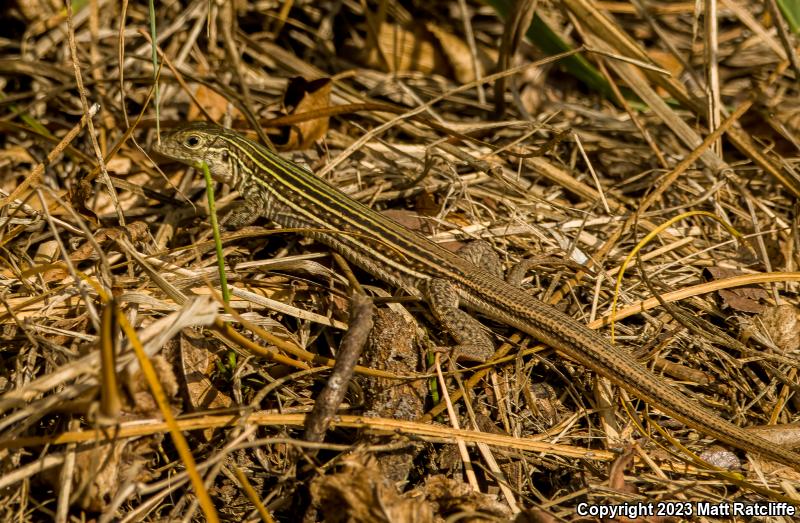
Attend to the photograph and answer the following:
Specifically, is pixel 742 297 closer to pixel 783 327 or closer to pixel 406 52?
pixel 783 327

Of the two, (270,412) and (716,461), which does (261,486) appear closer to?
(270,412)

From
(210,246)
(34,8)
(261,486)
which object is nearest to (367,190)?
(210,246)

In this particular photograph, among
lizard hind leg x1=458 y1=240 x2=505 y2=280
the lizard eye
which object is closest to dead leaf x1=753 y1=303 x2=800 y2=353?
lizard hind leg x1=458 y1=240 x2=505 y2=280

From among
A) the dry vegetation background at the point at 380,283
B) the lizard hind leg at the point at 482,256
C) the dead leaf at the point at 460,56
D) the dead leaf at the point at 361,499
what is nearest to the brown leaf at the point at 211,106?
the dry vegetation background at the point at 380,283

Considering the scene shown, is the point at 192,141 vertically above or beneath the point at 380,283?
above

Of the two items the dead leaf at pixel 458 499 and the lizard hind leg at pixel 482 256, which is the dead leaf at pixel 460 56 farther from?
the dead leaf at pixel 458 499

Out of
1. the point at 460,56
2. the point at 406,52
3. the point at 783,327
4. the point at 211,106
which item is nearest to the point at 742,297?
the point at 783,327
